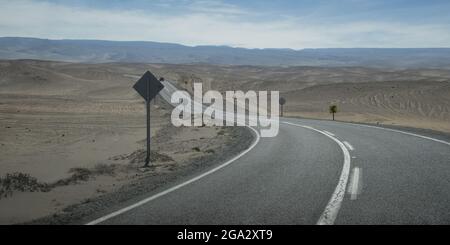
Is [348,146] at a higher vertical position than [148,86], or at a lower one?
lower

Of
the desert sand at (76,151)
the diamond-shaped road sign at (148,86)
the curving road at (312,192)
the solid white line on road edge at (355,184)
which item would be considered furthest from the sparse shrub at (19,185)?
the solid white line on road edge at (355,184)

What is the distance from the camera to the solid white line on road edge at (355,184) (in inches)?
360

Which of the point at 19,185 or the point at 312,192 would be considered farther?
the point at 19,185

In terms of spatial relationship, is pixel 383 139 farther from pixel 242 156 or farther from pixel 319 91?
pixel 319 91

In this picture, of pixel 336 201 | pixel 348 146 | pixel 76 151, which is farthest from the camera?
pixel 76 151

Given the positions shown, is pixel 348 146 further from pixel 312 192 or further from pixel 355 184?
pixel 312 192

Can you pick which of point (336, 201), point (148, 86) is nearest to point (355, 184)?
point (336, 201)

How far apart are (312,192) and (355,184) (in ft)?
4.10

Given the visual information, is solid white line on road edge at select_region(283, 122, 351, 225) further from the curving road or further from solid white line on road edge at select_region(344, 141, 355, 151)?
solid white line on road edge at select_region(344, 141, 355, 151)

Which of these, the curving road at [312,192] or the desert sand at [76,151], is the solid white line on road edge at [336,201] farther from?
the desert sand at [76,151]

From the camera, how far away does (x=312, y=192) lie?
9.38m

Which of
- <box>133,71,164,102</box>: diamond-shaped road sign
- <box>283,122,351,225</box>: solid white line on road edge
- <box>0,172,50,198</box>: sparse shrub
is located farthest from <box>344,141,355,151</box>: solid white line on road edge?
<box>0,172,50,198</box>: sparse shrub
